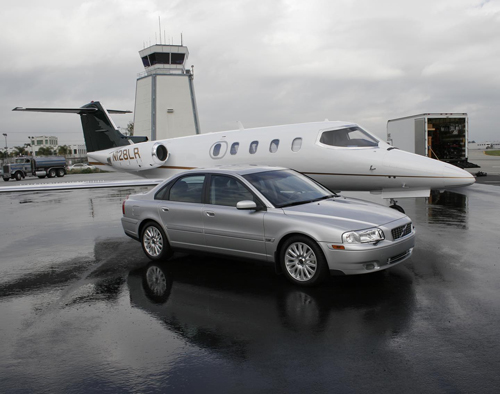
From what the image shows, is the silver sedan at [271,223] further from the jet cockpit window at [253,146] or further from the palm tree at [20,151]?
the palm tree at [20,151]

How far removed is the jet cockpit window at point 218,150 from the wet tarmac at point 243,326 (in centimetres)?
625

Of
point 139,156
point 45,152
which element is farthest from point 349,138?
point 45,152

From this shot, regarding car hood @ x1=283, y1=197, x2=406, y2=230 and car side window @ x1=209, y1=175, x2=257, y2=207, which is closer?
car hood @ x1=283, y1=197, x2=406, y2=230

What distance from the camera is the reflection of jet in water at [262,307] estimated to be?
4273mm

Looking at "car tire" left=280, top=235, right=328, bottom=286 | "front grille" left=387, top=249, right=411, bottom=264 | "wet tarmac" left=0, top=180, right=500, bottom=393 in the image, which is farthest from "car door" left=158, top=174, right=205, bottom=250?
"front grille" left=387, top=249, right=411, bottom=264

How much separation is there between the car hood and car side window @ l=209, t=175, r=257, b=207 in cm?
76

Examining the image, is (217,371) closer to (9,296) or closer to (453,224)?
(9,296)

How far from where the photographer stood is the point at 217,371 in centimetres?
364

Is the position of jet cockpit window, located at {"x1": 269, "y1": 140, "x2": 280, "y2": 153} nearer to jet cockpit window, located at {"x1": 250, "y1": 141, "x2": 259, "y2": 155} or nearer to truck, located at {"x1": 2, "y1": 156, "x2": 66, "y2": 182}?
jet cockpit window, located at {"x1": 250, "y1": 141, "x2": 259, "y2": 155}

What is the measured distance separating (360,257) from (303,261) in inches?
28.6

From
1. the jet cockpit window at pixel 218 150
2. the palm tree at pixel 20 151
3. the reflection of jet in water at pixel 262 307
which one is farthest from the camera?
the palm tree at pixel 20 151

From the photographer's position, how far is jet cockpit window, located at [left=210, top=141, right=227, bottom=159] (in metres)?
13.5

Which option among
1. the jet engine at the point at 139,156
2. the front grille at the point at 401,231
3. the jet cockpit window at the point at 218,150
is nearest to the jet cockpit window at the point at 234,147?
the jet cockpit window at the point at 218,150

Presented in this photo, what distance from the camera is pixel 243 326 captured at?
180 inches
